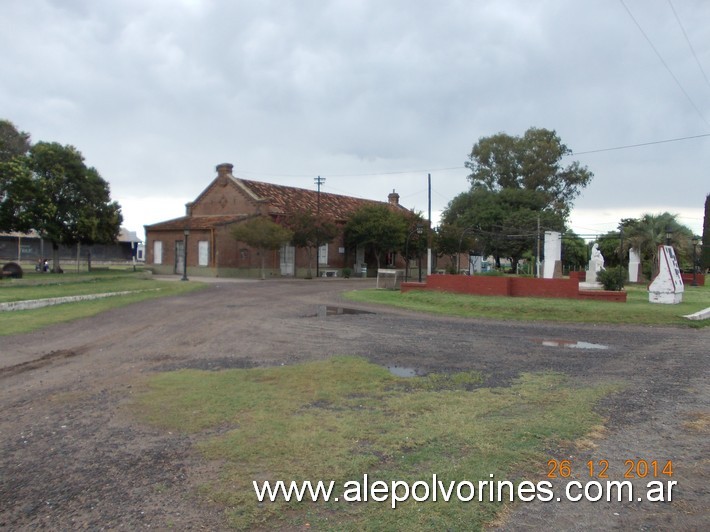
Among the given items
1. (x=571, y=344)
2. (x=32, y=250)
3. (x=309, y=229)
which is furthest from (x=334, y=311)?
(x=32, y=250)

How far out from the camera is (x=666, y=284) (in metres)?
19.1

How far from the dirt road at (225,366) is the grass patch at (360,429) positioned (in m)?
0.27

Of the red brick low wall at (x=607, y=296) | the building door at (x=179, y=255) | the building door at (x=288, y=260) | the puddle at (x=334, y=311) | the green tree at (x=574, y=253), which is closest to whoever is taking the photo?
the puddle at (x=334, y=311)

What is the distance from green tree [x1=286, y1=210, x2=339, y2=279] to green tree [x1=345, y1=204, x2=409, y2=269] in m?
4.08

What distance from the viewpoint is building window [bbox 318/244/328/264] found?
43444mm

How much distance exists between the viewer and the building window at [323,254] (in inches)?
1710

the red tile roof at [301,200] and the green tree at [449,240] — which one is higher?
the red tile roof at [301,200]

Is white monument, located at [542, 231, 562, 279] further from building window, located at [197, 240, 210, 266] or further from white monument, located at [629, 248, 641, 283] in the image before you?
building window, located at [197, 240, 210, 266]

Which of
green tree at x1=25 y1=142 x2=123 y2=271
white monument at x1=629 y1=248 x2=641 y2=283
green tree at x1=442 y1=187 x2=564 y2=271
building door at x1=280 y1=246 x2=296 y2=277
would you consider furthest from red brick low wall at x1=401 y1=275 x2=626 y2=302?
green tree at x1=25 y1=142 x2=123 y2=271

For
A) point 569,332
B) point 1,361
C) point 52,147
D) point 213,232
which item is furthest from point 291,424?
point 52,147

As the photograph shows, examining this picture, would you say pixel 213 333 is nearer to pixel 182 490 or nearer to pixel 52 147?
pixel 182 490

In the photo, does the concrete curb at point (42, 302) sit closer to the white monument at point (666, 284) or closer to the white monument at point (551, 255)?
the white monument at point (666, 284)

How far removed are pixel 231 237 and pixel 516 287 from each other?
2232cm

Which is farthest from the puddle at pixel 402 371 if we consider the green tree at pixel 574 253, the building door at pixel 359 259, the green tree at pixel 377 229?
the green tree at pixel 574 253
